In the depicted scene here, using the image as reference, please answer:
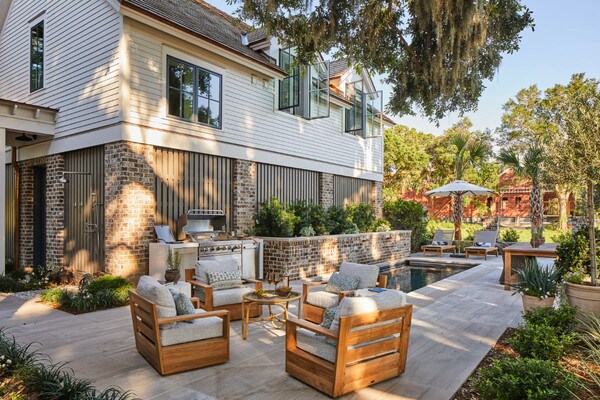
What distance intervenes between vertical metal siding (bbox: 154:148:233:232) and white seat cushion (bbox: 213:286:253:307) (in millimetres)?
3403

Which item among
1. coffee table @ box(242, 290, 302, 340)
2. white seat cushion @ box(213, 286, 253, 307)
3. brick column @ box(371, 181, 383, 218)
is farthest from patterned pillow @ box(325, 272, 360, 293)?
brick column @ box(371, 181, 383, 218)

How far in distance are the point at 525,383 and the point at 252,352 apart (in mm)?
2887

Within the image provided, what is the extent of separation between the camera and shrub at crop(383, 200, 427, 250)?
1688cm

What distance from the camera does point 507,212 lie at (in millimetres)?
35531

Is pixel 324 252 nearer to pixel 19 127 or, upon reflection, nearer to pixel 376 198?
pixel 376 198

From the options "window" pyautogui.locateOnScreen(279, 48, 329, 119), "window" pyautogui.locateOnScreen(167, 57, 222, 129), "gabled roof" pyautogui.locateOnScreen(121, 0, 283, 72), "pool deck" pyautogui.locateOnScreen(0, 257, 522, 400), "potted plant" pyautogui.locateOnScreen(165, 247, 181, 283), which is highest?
"gabled roof" pyautogui.locateOnScreen(121, 0, 283, 72)

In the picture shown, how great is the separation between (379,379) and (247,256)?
610 centimetres

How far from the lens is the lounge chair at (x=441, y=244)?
15.1 metres

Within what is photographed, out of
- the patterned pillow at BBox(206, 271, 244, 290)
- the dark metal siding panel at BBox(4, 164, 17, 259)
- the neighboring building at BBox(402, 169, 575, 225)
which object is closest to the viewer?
the patterned pillow at BBox(206, 271, 244, 290)

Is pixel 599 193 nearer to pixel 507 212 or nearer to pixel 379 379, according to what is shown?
pixel 379 379

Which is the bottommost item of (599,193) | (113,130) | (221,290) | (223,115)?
(221,290)

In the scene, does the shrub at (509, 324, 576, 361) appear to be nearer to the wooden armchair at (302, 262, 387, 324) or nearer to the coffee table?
the wooden armchair at (302, 262, 387, 324)

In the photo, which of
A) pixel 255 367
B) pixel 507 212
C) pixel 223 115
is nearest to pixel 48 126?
pixel 223 115

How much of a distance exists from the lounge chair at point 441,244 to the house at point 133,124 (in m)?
5.55
